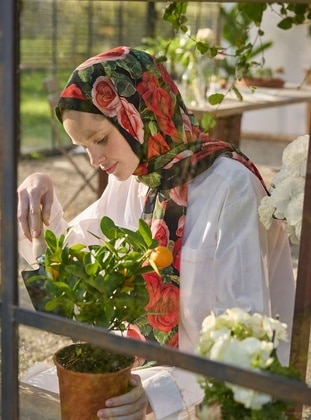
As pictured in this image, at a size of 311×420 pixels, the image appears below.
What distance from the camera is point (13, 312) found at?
1.17 metres

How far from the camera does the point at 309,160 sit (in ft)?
4.73

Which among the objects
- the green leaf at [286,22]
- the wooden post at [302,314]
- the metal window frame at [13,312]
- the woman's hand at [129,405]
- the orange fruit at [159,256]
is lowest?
the woman's hand at [129,405]

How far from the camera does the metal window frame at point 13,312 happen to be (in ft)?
3.37

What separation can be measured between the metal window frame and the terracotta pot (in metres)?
0.21

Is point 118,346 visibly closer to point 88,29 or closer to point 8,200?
point 8,200

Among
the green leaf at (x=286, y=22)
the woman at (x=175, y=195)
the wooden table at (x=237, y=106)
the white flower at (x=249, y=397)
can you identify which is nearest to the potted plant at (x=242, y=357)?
the white flower at (x=249, y=397)

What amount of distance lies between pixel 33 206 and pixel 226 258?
49 centimetres

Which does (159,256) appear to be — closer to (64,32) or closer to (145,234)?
(145,234)

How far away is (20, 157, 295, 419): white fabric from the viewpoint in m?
1.69

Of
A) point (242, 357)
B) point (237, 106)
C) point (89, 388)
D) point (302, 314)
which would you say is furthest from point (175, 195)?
point (237, 106)

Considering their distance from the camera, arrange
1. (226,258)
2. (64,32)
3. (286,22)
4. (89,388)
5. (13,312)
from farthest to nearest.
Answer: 1. (64,32)
2. (286,22)
3. (226,258)
4. (89,388)
5. (13,312)

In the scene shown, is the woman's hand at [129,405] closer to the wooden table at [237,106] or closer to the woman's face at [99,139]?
the woman's face at [99,139]

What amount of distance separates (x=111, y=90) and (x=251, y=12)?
724 mm

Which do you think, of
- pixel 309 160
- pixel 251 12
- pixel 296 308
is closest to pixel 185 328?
pixel 296 308
